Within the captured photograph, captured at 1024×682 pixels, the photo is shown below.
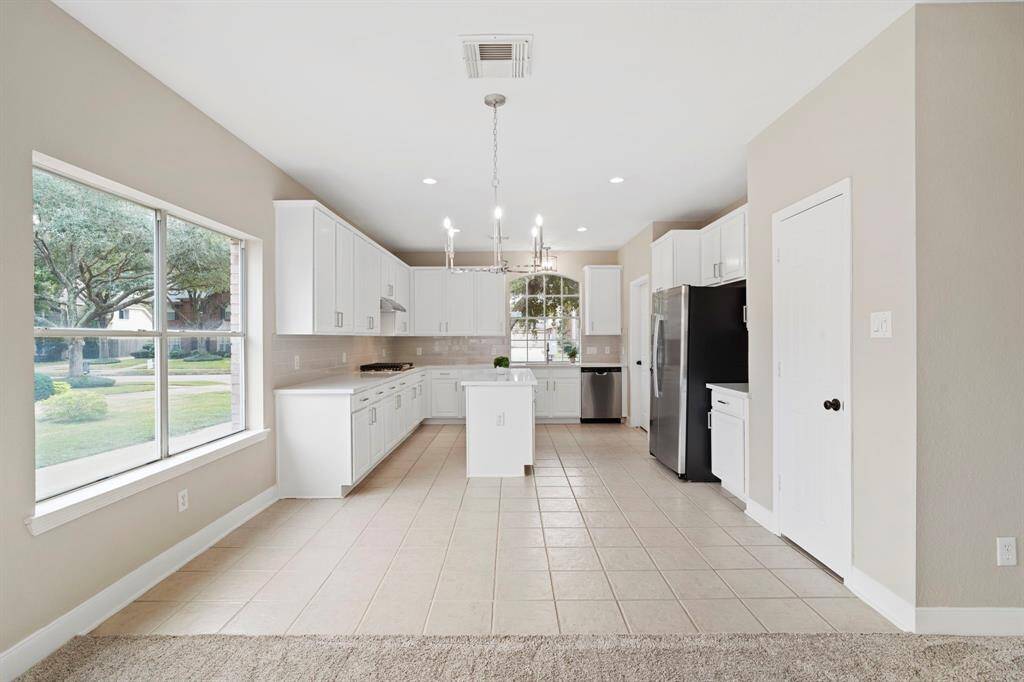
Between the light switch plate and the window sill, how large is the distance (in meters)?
3.63

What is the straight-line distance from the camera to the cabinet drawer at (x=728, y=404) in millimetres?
3630

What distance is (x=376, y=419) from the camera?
15.2 ft

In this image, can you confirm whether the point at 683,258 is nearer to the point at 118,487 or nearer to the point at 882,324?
the point at 882,324

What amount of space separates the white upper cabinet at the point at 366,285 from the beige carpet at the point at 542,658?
10.7ft

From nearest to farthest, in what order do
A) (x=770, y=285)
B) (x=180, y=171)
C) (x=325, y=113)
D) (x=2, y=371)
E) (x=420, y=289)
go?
(x=2, y=371)
(x=180, y=171)
(x=325, y=113)
(x=770, y=285)
(x=420, y=289)

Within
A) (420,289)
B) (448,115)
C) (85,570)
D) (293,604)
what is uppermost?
(448,115)

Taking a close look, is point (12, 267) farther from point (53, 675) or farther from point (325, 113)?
point (325, 113)

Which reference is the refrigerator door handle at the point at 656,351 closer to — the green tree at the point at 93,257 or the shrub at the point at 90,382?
the green tree at the point at 93,257

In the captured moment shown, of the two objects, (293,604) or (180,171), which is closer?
(293,604)

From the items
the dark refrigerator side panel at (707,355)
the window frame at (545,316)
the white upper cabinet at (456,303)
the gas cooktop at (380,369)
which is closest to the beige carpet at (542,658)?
the dark refrigerator side panel at (707,355)

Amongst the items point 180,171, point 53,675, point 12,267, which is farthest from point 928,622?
point 180,171

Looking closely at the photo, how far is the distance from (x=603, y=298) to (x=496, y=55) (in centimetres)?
528

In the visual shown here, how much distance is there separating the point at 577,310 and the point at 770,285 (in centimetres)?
470

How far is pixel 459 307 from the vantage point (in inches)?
300
